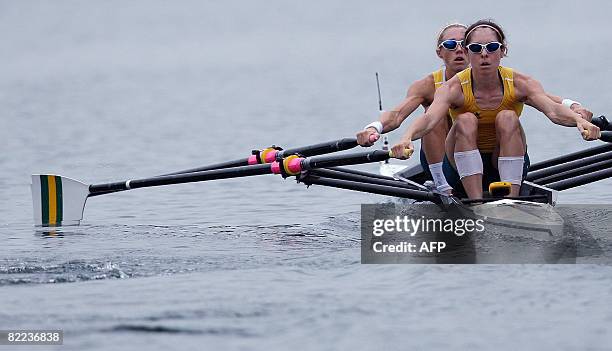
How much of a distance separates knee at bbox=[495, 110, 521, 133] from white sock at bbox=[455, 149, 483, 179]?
309 millimetres

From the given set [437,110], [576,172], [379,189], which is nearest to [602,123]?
[576,172]

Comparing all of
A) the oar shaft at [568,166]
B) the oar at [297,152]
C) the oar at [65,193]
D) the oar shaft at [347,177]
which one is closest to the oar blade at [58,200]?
the oar at [65,193]

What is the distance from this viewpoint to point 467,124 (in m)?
11.0

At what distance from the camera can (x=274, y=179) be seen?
18.5 metres

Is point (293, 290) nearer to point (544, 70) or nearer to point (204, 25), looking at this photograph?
point (544, 70)

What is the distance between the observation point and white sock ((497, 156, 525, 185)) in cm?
1096

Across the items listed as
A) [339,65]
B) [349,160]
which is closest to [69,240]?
[349,160]

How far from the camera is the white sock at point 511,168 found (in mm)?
10961

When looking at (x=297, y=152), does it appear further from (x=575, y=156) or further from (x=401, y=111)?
(x=575, y=156)

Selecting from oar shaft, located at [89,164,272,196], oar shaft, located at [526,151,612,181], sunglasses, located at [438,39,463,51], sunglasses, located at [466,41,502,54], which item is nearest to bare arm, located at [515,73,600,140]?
sunglasses, located at [466,41,502,54]

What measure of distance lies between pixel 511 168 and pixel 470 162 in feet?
1.16

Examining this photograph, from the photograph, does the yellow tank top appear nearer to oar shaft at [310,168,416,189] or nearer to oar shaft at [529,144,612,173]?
oar shaft at [310,168,416,189]

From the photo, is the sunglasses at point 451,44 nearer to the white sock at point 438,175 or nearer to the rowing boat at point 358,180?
the white sock at point 438,175

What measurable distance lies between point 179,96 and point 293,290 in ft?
119
